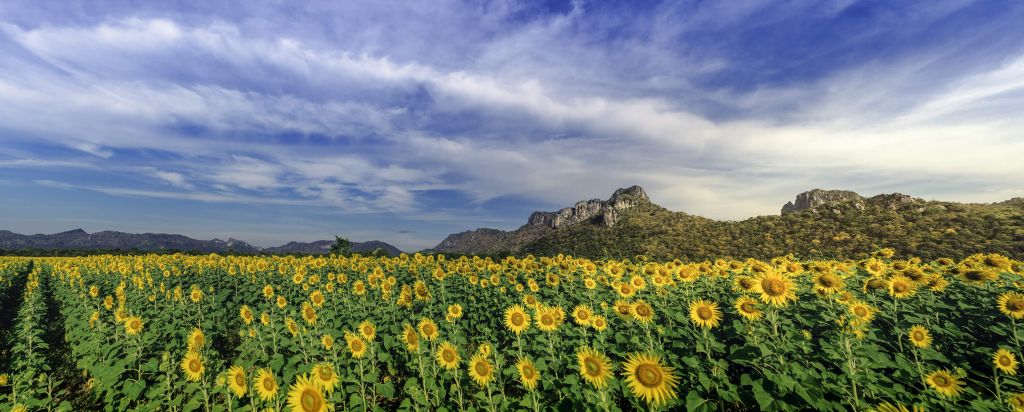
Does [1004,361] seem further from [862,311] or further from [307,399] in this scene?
[307,399]

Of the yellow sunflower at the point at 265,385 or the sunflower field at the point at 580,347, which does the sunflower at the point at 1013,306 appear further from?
the yellow sunflower at the point at 265,385

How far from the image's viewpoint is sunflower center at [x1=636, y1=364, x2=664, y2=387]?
5086 mm

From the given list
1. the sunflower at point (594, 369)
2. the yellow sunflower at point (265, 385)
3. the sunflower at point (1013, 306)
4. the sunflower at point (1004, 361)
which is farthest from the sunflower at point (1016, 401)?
the yellow sunflower at point (265, 385)

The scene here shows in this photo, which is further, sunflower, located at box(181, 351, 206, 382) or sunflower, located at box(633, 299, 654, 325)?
sunflower, located at box(181, 351, 206, 382)

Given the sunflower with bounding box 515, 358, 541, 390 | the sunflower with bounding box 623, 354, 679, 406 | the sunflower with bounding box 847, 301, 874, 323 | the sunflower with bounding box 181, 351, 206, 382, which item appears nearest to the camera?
the sunflower with bounding box 623, 354, 679, 406

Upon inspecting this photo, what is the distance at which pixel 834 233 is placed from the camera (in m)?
70.2

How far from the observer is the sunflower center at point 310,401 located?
19.9 feet

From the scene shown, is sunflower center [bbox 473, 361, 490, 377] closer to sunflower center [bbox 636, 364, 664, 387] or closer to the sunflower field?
the sunflower field

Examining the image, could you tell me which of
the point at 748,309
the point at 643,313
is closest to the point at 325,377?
the point at 643,313

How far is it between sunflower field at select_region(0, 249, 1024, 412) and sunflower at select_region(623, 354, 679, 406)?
0.07 feet

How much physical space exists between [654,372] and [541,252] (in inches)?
3568

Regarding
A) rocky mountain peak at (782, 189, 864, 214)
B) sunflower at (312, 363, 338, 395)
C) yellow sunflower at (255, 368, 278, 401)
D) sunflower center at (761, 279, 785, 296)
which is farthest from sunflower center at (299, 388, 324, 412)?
rocky mountain peak at (782, 189, 864, 214)

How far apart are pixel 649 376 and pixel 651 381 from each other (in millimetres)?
65

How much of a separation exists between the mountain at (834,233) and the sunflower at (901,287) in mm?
41954
